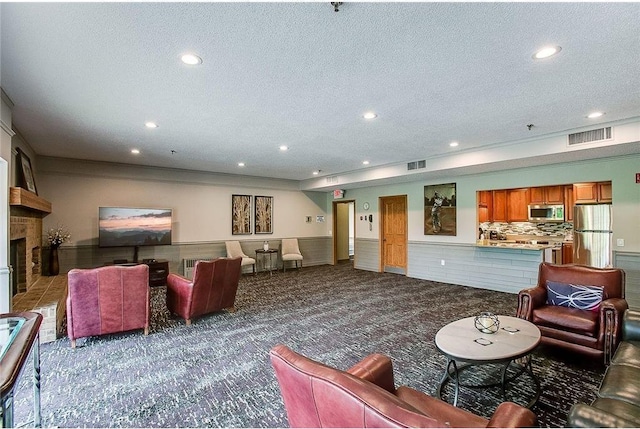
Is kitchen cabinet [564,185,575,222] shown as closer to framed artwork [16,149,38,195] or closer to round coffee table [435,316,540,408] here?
round coffee table [435,316,540,408]

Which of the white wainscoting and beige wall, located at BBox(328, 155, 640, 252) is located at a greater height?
beige wall, located at BBox(328, 155, 640, 252)

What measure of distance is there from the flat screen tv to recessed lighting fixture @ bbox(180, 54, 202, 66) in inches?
200

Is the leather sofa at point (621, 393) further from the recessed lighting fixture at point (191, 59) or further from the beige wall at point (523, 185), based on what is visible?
the recessed lighting fixture at point (191, 59)

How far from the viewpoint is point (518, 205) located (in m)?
8.04

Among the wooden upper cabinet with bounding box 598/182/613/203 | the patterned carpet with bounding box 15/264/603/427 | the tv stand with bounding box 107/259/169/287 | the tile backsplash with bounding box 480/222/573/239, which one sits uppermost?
the wooden upper cabinet with bounding box 598/182/613/203

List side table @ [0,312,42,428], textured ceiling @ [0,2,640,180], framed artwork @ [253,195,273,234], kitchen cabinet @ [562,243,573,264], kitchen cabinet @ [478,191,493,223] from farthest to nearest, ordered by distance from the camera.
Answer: framed artwork @ [253,195,273,234], kitchen cabinet @ [478,191,493,223], kitchen cabinet @ [562,243,573,264], textured ceiling @ [0,2,640,180], side table @ [0,312,42,428]

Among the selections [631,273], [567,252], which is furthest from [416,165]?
[567,252]

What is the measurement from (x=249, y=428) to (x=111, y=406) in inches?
45.9

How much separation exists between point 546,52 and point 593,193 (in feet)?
18.8

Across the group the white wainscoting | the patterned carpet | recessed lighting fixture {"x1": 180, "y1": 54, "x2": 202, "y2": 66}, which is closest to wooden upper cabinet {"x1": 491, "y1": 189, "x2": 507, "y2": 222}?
the white wainscoting

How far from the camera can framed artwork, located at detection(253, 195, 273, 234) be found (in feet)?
29.1

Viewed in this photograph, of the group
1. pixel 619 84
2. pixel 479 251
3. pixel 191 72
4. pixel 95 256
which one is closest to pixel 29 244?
pixel 95 256

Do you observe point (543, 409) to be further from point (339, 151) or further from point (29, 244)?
point (29, 244)

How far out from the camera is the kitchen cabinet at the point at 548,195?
7.32 meters
